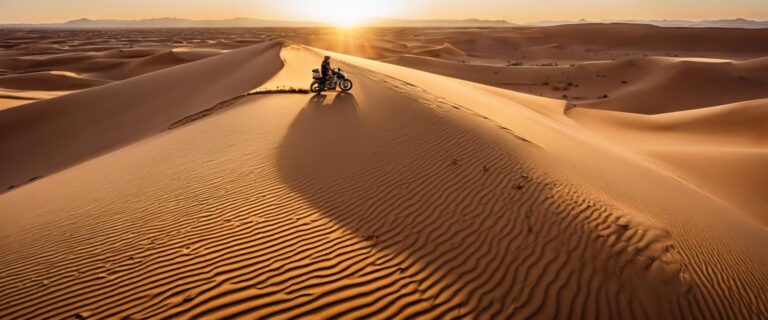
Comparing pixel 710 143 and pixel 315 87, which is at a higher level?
pixel 315 87

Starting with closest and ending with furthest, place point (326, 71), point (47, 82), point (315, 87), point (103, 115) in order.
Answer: point (326, 71) → point (315, 87) → point (103, 115) → point (47, 82)

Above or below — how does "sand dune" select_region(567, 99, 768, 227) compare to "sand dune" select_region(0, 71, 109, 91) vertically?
above

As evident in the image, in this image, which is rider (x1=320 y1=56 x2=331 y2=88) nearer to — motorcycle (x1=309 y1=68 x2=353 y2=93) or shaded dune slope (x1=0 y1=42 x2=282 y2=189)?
motorcycle (x1=309 y1=68 x2=353 y2=93)

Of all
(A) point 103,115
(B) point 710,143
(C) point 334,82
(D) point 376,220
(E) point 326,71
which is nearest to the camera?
(D) point 376,220

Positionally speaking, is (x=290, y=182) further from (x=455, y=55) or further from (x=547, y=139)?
(x=455, y=55)

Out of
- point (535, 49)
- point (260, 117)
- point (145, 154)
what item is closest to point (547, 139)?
point (260, 117)

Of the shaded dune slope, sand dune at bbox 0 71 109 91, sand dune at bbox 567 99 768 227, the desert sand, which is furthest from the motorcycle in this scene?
sand dune at bbox 0 71 109 91

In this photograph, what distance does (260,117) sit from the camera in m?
7.94

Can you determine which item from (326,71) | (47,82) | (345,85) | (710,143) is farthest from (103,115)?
(710,143)

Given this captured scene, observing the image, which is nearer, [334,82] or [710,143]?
[334,82]

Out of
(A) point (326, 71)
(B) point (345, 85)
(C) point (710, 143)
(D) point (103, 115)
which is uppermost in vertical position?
(A) point (326, 71)

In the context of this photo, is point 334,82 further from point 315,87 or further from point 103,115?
point 103,115

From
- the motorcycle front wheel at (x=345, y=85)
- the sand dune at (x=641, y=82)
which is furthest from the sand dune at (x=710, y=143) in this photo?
the motorcycle front wheel at (x=345, y=85)

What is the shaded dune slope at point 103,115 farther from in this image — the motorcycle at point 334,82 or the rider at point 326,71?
the rider at point 326,71
